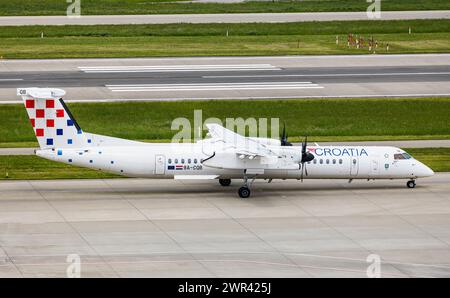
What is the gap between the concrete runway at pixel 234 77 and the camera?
72.3 metres

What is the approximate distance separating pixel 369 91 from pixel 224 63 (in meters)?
13.0

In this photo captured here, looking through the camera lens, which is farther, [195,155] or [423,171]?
[423,171]

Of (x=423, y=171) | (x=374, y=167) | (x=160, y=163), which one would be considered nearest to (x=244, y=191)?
(x=160, y=163)

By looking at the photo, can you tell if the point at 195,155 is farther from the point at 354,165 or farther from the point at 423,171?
the point at 423,171

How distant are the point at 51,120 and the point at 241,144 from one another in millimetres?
8500

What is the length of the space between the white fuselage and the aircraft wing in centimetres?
51

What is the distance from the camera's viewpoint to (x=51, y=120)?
48.7m

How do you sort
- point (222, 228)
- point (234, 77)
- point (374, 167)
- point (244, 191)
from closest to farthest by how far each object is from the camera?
1. point (222, 228)
2. point (244, 191)
3. point (374, 167)
4. point (234, 77)

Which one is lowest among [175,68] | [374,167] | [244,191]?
[244,191]

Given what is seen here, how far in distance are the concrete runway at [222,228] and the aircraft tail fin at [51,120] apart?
8.43ft

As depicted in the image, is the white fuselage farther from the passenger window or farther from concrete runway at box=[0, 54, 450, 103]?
concrete runway at box=[0, 54, 450, 103]
